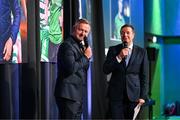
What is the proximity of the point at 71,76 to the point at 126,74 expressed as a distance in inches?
24.9

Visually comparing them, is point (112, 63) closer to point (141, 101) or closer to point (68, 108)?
point (141, 101)

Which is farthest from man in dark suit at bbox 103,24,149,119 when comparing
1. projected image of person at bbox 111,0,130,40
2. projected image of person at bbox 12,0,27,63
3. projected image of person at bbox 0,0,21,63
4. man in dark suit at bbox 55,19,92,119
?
projected image of person at bbox 111,0,130,40

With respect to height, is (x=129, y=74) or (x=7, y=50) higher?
(x=7, y=50)

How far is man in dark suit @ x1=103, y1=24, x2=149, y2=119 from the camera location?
11.8 feet

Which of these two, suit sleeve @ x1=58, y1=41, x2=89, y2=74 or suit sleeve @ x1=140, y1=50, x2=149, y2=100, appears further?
suit sleeve @ x1=140, y1=50, x2=149, y2=100

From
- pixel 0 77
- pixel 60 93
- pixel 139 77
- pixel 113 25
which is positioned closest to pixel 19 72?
pixel 0 77

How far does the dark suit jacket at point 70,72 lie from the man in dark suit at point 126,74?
1.52 ft

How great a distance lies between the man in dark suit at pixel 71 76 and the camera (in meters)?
3.16

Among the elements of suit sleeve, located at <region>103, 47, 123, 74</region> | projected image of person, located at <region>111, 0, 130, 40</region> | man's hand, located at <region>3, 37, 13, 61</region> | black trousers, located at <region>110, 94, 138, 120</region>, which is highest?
projected image of person, located at <region>111, 0, 130, 40</region>

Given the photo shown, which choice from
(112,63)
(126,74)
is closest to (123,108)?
(126,74)

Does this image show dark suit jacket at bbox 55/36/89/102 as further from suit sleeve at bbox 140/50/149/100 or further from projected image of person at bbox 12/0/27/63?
suit sleeve at bbox 140/50/149/100

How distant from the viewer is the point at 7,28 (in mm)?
3311

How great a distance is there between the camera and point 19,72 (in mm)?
3668

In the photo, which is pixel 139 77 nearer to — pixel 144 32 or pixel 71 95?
pixel 71 95
